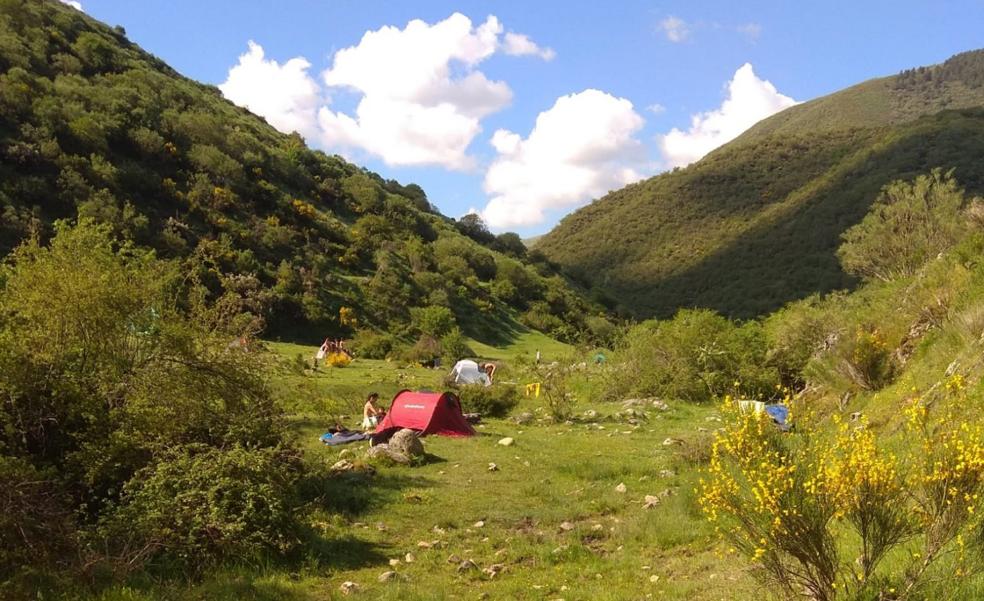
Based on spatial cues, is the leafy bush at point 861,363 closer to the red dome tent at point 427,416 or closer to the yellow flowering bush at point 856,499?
the red dome tent at point 427,416

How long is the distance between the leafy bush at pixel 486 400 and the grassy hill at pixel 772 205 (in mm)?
55704

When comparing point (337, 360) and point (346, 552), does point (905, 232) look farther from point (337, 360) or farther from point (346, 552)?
point (346, 552)

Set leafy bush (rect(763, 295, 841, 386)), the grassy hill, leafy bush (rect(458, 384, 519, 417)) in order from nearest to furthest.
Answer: leafy bush (rect(458, 384, 519, 417))
leafy bush (rect(763, 295, 841, 386))
the grassy hill

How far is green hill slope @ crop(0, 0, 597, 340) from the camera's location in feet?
128

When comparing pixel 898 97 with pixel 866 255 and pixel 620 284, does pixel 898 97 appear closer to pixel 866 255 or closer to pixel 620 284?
pixel 620 284

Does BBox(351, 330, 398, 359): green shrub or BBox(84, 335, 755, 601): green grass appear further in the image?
BBox(351, 330, 398, 359): green shrub

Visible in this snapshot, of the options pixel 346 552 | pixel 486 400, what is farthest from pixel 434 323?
pixel 346 552

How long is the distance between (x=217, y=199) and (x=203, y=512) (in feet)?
146

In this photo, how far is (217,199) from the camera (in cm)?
4684

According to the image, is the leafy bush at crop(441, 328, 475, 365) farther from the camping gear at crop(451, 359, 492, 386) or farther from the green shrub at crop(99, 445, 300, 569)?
the green shrub at crop(99, 445, 300, 569)

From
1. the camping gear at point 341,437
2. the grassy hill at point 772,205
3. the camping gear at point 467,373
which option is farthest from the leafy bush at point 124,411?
the grassy hill at point 772,205

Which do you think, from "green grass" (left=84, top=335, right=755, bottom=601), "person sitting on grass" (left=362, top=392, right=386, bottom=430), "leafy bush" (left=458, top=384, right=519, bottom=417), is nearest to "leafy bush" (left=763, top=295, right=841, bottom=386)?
"green grass" (left=84, top=335, right=755, bottom=601)

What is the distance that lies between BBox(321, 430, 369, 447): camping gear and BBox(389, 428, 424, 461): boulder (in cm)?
182

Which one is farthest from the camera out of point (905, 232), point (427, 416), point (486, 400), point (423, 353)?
point (423, 353)
